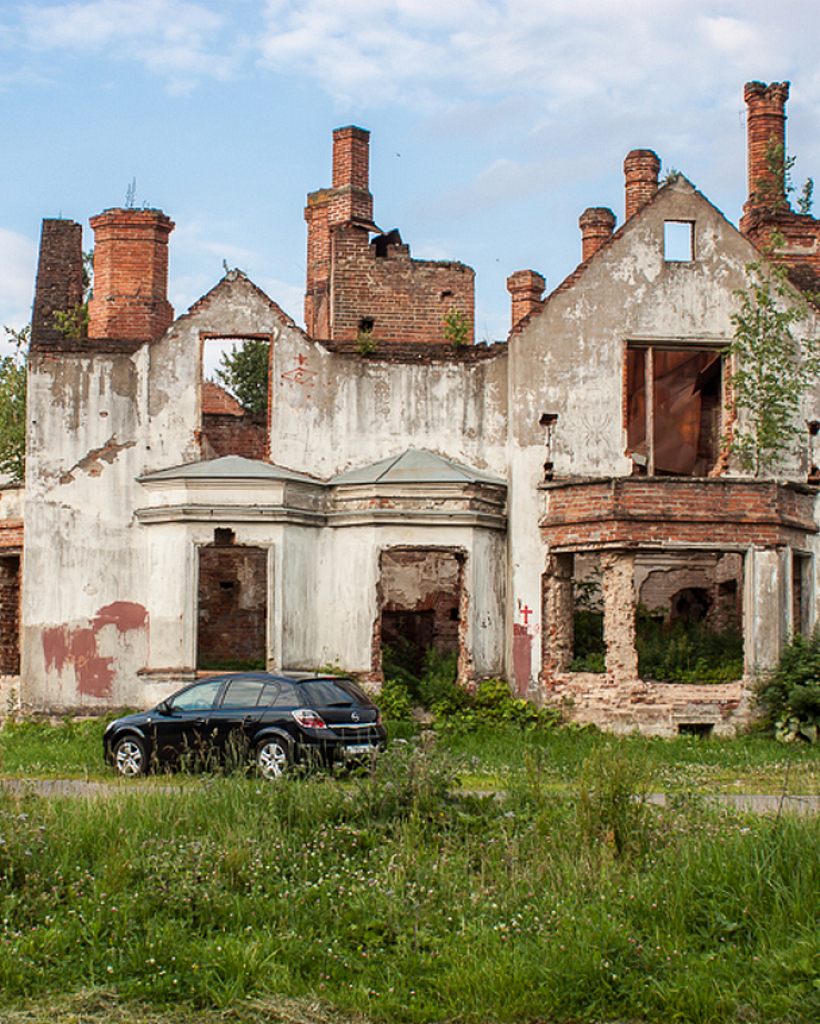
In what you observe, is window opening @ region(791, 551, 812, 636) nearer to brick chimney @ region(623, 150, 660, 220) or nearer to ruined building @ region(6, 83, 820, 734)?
ruined building @ region(6, 83, 820, 734)

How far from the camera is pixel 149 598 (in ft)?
59.2

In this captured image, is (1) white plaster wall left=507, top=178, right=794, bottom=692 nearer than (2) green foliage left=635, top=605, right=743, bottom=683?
No

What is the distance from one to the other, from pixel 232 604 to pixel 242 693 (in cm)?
1094

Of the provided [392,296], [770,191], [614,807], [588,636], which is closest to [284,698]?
[614,807]

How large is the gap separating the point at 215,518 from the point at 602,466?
636 cm

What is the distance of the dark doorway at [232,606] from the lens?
23781mm

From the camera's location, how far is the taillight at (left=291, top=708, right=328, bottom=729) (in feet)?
41.1

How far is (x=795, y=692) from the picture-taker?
16641 mm

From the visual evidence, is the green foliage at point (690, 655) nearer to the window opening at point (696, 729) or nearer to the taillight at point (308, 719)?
the window opening at point (696, 729)

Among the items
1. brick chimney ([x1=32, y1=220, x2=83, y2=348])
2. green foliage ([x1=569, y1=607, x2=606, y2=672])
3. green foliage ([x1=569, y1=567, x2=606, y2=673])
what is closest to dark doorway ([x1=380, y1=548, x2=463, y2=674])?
green foliage ([x1=569, y1=567, x2=606, y2=673])

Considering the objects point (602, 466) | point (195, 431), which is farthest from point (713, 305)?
point (195, 431)

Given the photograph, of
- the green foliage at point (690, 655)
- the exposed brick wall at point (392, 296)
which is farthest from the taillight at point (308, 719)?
the exposed brick wall at point (392, 296)

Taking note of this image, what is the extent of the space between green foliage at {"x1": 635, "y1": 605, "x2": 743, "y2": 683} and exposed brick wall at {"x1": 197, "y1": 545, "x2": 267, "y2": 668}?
807 centimetres

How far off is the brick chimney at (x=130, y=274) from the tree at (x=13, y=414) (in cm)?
188
